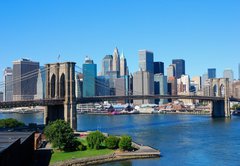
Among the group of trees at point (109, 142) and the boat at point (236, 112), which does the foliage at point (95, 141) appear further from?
the boat at point (236, 112)

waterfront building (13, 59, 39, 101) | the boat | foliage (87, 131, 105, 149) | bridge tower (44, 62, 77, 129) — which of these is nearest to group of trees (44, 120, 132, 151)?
foliage (87, 131, 105, 149)

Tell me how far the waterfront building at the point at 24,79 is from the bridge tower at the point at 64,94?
54.8 metres

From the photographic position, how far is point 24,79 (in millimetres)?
144750

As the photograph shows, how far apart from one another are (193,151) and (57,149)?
41.9 ft

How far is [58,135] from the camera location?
1599 inches

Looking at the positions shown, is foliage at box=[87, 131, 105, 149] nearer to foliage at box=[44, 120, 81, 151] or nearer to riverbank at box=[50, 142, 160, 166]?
foliage at box=[44, 120, 81, 151]

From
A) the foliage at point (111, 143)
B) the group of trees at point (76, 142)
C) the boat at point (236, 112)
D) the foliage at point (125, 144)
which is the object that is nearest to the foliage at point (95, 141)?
the group of trees at point (76, 142)

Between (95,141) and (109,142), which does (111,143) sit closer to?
(109,142)

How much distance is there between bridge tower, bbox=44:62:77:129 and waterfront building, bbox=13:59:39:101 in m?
54.8

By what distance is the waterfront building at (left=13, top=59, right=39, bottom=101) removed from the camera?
456ft

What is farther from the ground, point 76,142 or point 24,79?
point 24,79

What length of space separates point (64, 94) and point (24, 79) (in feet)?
278

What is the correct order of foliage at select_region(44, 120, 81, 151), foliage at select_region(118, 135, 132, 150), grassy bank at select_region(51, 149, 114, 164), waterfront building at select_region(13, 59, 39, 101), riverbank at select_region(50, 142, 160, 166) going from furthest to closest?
waterfront building at select_region(13, 59, 39, 101) → foliage at select_region(44, 120, 81, 151) → foliage at select_region(118, 135, 132, 150) → grassy bank at select_region(51, 149, 114, 164) → riverbank at select_region(50, 142, 160, 166)

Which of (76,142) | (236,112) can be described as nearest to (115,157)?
(76,142)
